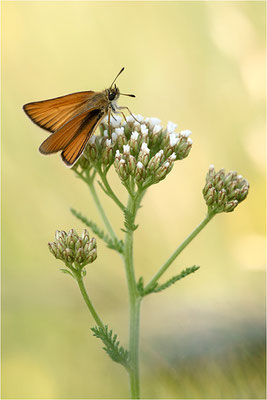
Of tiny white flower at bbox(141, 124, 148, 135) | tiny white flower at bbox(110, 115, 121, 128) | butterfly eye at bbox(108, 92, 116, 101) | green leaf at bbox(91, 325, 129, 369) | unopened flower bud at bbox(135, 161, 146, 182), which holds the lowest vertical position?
green leaf at bbox(91, 325, 129, 369)

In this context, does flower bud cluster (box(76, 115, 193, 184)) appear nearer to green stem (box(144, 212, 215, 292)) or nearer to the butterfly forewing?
the butterfly forewing

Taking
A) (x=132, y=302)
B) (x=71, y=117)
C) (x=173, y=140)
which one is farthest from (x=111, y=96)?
(x=132, y=302)

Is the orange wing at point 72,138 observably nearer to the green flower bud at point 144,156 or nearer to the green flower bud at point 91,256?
the green flower bud at point 144,156

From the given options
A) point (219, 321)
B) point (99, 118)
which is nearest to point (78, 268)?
point (99, 118)

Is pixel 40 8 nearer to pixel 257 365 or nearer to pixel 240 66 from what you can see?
pixel 240 66

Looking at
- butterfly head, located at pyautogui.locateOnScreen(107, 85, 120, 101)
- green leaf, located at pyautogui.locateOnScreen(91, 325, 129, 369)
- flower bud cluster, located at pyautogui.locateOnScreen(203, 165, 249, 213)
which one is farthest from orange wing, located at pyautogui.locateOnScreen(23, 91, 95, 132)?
green leaf, located at pyautogui.locateOnScreen(91, 325, 129, 369)

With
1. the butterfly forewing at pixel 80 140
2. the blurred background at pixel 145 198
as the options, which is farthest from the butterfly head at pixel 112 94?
the blurred background at pixel 145 198
